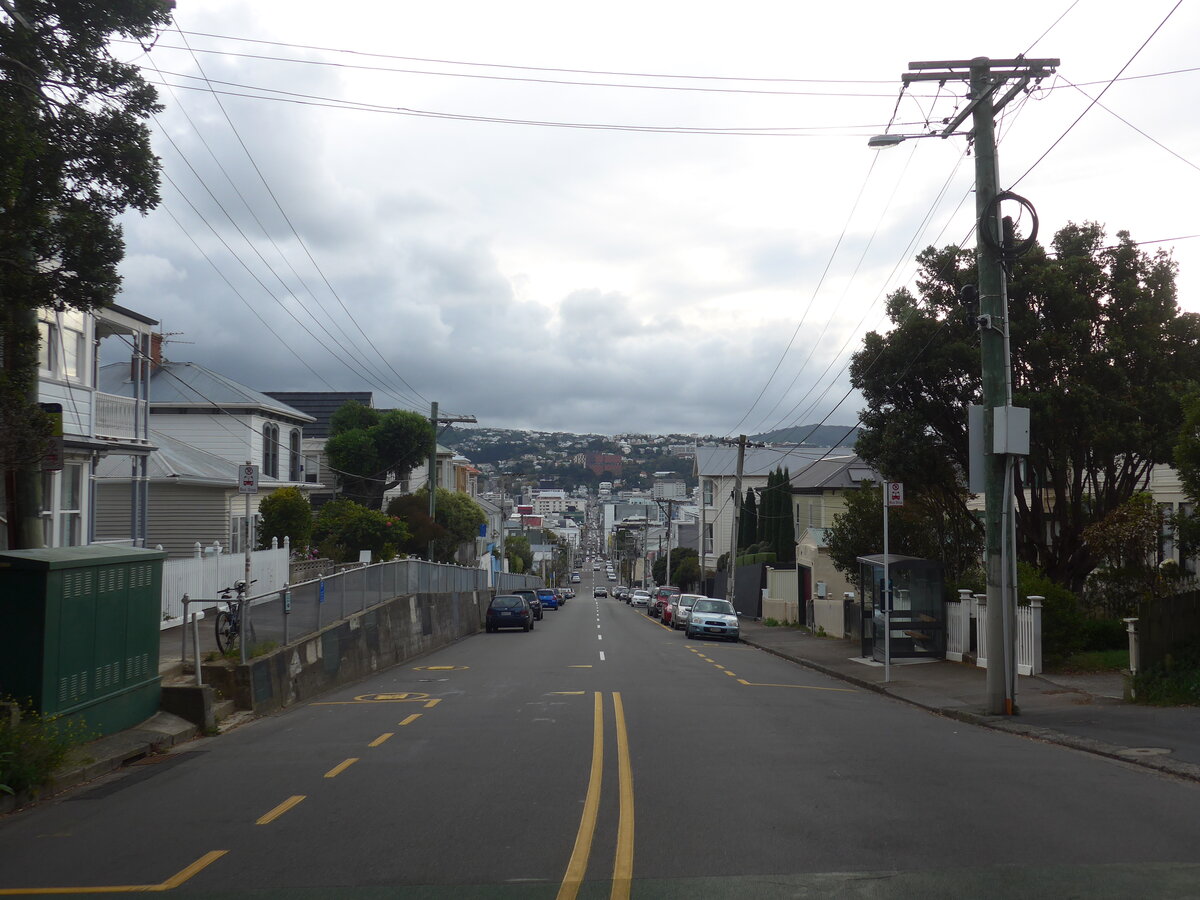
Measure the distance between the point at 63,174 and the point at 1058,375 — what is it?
1915 centimetres

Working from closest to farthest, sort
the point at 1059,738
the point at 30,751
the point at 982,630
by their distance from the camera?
the point at 30,751 < the point at 1059,738 < the point at 982,630

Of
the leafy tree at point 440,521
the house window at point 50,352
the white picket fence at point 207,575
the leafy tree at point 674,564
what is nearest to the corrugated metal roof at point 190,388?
the leafy tree at point 440,521

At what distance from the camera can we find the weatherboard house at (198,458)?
34.4 metres

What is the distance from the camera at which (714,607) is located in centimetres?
3903

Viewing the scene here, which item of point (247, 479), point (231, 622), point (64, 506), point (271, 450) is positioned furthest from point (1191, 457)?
point (271, 450)

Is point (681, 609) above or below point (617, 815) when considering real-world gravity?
below

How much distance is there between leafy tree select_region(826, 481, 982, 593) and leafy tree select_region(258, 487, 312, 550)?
705 inches

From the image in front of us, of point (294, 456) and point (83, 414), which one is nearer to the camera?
point (83, 414)

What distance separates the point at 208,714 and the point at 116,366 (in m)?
31.1

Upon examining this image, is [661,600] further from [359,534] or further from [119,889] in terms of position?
[119,889]

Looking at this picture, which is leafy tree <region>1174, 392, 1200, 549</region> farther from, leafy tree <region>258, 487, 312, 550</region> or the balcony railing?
leafy tree <region>258, 487, 312, 550</region>

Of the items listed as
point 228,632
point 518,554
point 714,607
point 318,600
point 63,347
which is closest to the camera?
point 228,632

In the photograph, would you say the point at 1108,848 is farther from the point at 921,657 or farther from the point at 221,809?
the point at 921,657

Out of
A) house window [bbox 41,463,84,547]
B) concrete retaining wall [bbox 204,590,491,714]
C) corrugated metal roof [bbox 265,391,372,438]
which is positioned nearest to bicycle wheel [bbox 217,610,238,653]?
concrete retaining wall [bbox 204,590,491,714]
